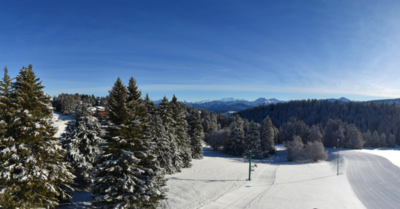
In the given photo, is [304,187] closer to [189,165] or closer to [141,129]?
[189,165]

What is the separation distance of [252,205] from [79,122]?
68.9 feet

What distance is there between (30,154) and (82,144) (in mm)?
8501

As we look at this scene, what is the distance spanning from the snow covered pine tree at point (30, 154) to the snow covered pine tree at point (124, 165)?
111 inches

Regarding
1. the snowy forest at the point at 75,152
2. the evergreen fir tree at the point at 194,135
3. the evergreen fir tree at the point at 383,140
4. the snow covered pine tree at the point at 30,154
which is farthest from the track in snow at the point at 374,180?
the evergreen fir tree at the point at 383,140

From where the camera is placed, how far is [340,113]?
152 m

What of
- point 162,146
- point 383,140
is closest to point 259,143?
point 162,146

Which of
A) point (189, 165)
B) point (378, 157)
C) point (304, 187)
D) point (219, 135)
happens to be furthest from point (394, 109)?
point (189, 165)

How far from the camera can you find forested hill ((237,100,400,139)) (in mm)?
107662

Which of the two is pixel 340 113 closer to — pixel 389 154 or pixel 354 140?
pixel 354 140

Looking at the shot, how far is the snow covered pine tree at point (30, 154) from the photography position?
11383 mm

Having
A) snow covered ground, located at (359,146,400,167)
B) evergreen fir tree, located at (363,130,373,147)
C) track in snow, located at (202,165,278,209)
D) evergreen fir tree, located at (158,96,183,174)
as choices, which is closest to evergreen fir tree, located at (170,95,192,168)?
evergreen fir tree, located at (158,96,183,174)

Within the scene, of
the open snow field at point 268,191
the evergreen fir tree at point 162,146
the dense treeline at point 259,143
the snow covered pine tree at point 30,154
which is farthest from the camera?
the dense treeline at point 259,143

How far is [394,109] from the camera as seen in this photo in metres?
125

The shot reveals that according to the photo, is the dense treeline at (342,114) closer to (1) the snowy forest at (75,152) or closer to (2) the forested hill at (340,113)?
(2) the forested hill at (340,113)
